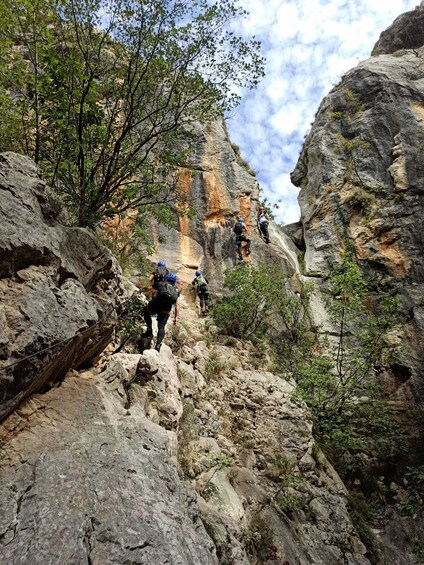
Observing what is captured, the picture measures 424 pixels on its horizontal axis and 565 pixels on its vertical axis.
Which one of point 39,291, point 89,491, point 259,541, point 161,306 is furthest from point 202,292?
point 89,491

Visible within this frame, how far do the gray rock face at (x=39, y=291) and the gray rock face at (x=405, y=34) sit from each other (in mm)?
35659

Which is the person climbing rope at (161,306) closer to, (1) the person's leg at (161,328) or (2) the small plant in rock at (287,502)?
(1) the person's leg at (161,328)

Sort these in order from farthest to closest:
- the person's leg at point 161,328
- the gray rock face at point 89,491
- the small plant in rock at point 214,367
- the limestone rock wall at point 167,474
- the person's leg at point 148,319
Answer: the small plant in rock at point 214,367 < the person's leg at point 148,319 < the person's leg at point 161,328 < the limestone rock wall at point 167,474 < the gray rock face at point 89,491

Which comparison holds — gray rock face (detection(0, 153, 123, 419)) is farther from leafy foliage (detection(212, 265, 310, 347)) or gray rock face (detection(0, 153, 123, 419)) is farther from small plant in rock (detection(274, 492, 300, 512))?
leafy foliage (detection(212, 265, 310, 347))

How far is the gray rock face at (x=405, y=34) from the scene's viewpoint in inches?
1288

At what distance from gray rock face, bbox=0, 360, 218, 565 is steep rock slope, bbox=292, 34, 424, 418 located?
12484 mm

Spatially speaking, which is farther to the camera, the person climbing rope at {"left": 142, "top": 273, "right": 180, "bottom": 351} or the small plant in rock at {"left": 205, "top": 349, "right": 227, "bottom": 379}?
the small plant in rock at {"left": 205, "top": 349, "right": 227, "bottom": 379}

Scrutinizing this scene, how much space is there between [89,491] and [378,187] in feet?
71.5

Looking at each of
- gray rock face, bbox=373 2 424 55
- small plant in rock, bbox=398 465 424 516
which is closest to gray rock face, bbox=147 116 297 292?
small plant in rock, bbox=398 465 424 516

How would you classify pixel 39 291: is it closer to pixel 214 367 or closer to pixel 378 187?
pixel 214 367

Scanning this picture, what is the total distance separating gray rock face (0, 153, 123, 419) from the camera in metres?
4.62

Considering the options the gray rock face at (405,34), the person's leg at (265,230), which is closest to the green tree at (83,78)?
the person's leg at (265,230)

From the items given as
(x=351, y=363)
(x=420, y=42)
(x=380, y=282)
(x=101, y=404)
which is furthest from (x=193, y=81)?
(x=420, y=42)

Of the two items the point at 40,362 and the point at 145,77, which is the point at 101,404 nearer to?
the point at 40,362
